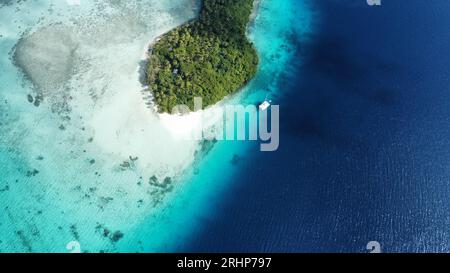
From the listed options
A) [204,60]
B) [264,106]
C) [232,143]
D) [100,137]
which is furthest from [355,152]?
[100,137]

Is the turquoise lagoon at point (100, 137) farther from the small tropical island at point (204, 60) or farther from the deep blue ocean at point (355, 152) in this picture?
the deep blue ocean at point (355, 152)

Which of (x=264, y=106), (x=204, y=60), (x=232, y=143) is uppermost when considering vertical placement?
(x=204, y=60)

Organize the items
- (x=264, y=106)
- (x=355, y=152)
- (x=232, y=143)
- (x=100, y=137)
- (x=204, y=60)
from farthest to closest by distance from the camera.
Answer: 1. (x=204, y=60)
2. (x=264, y=106)
3. (x=232, y=143)
4. (x=355, y=152)
5. (x=100, y=137)

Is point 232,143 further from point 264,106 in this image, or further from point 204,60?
point 204,60

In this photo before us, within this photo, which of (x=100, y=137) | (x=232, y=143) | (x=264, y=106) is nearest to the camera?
(x=100, y=137)

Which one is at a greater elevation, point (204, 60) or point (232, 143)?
point (204, 60)

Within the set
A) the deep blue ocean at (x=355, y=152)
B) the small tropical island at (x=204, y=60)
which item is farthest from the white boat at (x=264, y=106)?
the small tropical island at (x=204, y=60)

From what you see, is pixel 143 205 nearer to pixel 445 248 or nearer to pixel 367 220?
pixel 367 220

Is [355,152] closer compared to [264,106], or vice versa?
[355,152]
